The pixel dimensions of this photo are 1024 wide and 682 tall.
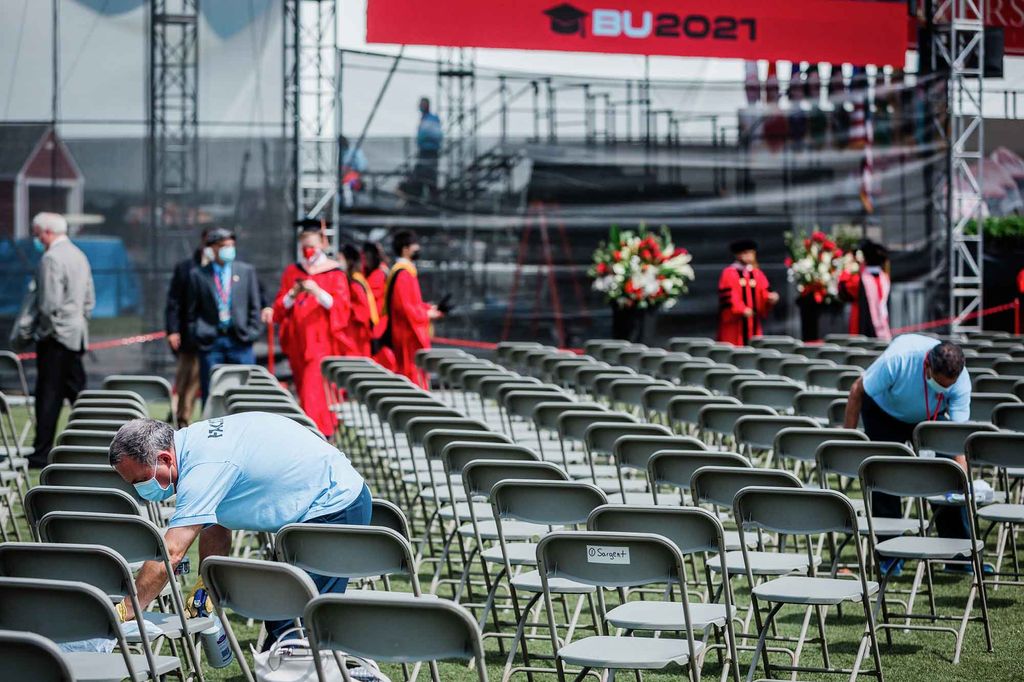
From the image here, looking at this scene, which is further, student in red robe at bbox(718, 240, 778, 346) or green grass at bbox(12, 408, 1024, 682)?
student in red robe at bbox(718, 240, 778, 346)

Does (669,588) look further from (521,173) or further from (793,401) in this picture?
(521,173)

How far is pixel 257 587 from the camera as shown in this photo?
3.37 m

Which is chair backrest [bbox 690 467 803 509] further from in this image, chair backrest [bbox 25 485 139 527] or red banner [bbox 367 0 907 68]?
red banner [bbox 367 0 907 68]

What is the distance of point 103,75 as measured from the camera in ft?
43.0

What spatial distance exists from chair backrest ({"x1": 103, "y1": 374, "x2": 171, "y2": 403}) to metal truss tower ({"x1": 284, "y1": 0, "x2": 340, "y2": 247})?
16.3 feet

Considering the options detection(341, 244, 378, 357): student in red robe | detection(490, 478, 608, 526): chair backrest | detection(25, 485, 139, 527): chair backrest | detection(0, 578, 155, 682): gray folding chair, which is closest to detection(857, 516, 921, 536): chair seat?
detection(490, 478, 608, 526): chair backrest

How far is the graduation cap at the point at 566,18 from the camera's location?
14070 mm

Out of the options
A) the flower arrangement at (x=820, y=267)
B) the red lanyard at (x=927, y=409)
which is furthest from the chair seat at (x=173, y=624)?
the flower arrangement at (x=820, y=267)

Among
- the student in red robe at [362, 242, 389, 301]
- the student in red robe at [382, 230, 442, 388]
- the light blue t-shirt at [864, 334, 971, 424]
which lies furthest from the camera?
the student in red robe at [362, 242, 389, 301]

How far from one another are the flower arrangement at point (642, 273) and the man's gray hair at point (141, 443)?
10.5 metres

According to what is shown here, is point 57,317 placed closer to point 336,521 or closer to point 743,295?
point 336,521

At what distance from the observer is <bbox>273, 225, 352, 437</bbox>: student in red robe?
32.7 ft

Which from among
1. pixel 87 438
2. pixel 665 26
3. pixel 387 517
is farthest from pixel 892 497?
pixel 665 26

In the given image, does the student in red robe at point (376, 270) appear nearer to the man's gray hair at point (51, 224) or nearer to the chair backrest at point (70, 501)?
the man's gray hair at point (51, 224)
